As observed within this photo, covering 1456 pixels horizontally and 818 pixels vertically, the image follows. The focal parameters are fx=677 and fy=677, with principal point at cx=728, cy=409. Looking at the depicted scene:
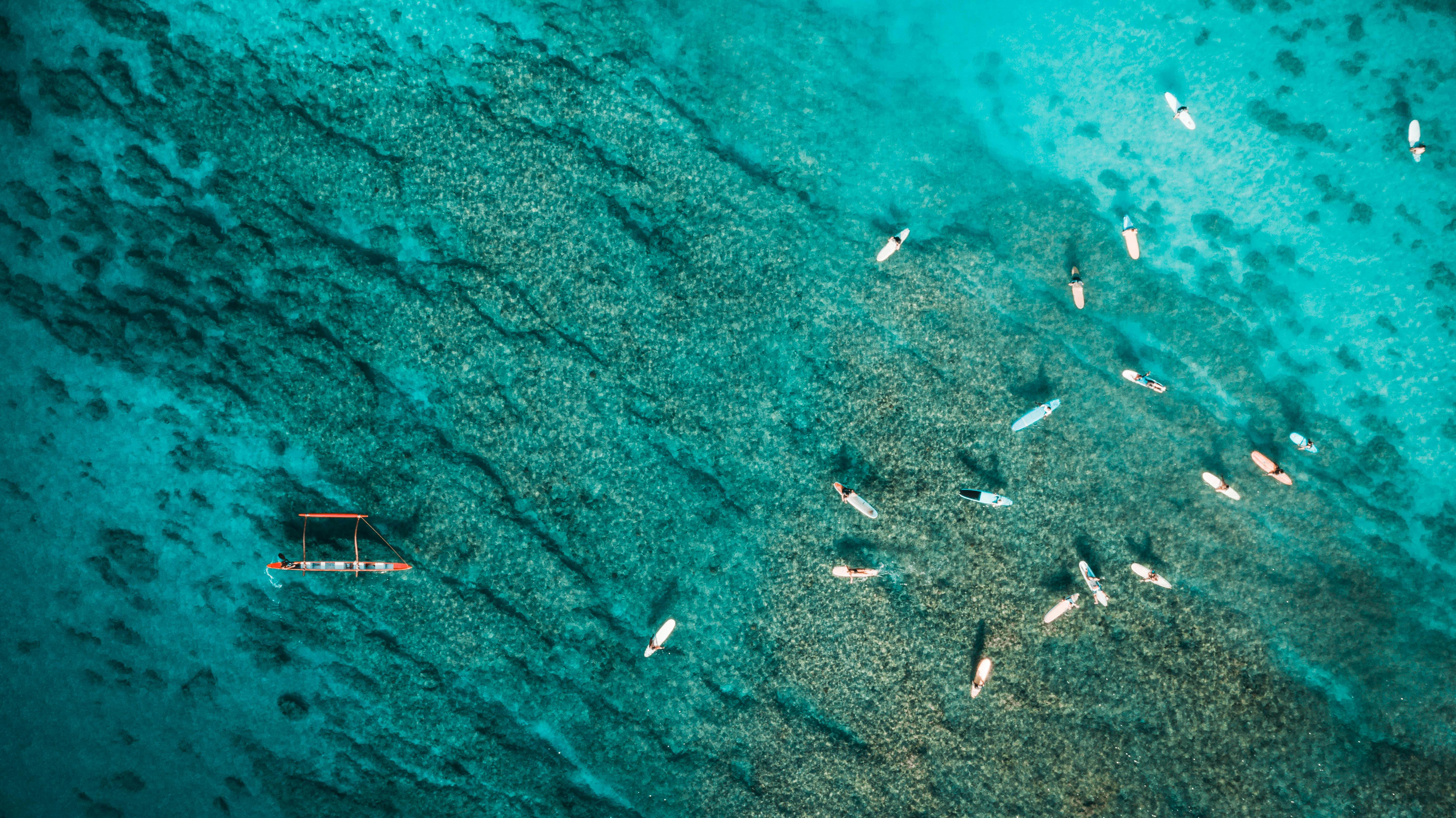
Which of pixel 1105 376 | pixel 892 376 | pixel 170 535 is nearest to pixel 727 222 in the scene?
pixel 892 376

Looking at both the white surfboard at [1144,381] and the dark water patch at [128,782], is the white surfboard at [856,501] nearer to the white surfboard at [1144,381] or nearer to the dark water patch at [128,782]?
the white surfboard at [1144,381]

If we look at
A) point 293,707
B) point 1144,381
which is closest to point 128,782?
point 293,707

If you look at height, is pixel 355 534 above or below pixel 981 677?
above

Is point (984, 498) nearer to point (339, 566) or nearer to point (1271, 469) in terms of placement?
point (1271, 469)

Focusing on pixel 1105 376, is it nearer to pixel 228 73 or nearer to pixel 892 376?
pixel 892 376

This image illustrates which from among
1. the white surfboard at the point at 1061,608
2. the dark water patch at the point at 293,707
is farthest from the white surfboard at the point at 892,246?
the dark water patch at the point at 293,707

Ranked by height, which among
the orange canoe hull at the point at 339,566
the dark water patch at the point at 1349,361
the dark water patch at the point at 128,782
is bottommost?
the dark water patch at the point at 128,782

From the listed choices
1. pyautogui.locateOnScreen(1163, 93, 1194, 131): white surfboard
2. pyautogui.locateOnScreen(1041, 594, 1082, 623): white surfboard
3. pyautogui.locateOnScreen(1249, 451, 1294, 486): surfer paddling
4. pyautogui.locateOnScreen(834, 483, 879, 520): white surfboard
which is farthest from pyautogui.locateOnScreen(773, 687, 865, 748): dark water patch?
pyautogui.locateOnScreen(1163, 93, 1194, 131): white surfboard
